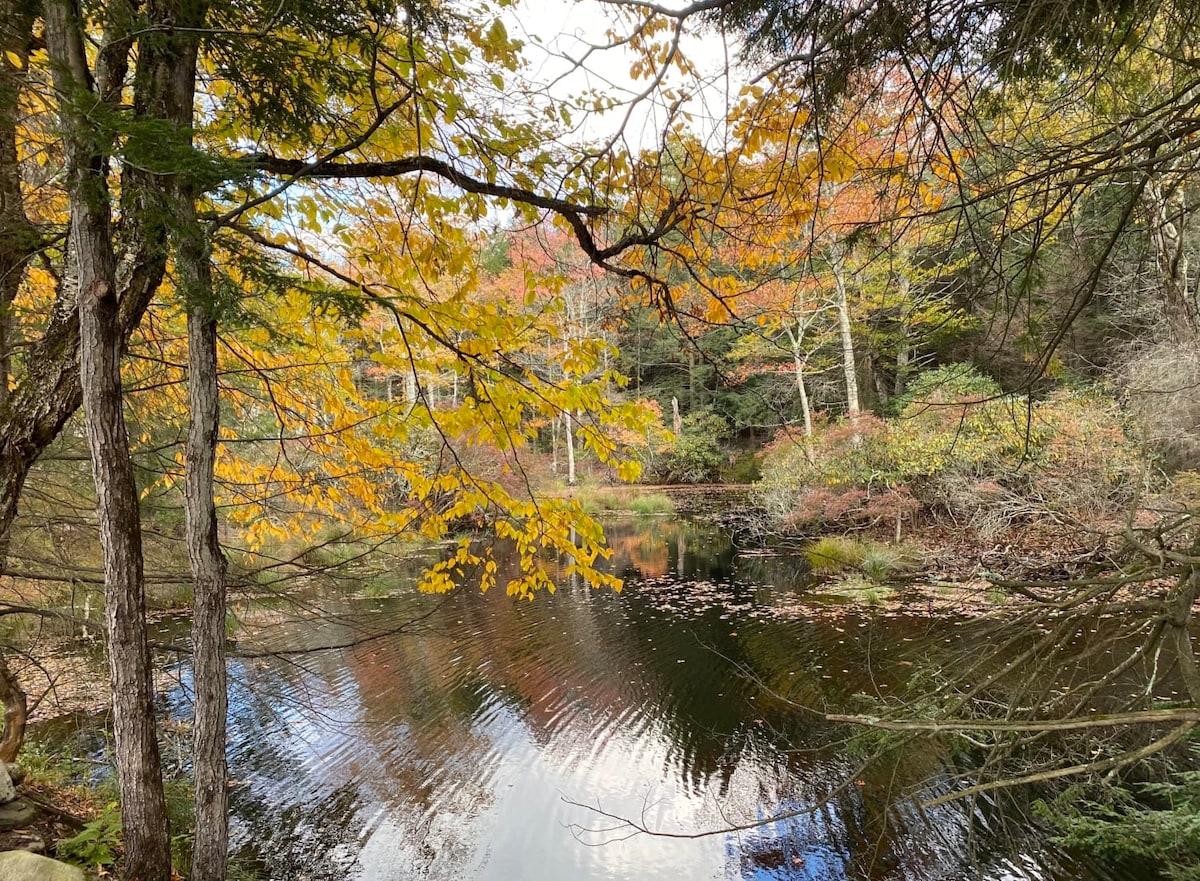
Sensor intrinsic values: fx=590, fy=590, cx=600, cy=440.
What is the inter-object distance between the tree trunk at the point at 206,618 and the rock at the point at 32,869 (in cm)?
56

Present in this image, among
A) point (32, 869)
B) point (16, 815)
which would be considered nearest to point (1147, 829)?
point (32, 869)

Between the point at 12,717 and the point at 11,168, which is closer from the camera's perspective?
the point at 11,168

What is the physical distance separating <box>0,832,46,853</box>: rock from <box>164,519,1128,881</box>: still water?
1.33 m

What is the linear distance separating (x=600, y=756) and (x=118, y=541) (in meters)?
5.08

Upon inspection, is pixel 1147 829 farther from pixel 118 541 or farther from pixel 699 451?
pixel 699 451

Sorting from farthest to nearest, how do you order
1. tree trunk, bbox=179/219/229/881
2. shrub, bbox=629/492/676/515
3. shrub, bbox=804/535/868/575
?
shrub, bbox=629/492/676/515, shrub, bbox=804/535/868/575, tree trunk, bbox=179/219/229/881

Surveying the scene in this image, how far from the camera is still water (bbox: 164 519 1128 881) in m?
4.61

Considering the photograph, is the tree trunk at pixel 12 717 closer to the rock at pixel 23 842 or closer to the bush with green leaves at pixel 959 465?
the rock at pixel 23 842

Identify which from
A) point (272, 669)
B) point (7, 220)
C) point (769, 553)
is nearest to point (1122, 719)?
point (7, 220)

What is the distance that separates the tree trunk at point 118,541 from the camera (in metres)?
2.46

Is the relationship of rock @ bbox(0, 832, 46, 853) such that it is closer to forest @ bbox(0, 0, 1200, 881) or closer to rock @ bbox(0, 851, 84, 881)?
forest @ bbox(0, 0, 1200, 881)

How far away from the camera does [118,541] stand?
2.57 metres

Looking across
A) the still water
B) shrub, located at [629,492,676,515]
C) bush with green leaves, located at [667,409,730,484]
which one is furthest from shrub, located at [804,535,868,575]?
bush with green leaves, located at [667,409,730,484]

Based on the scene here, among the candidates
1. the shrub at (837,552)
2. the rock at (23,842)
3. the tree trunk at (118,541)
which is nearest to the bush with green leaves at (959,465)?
the shrub at (837,552)
